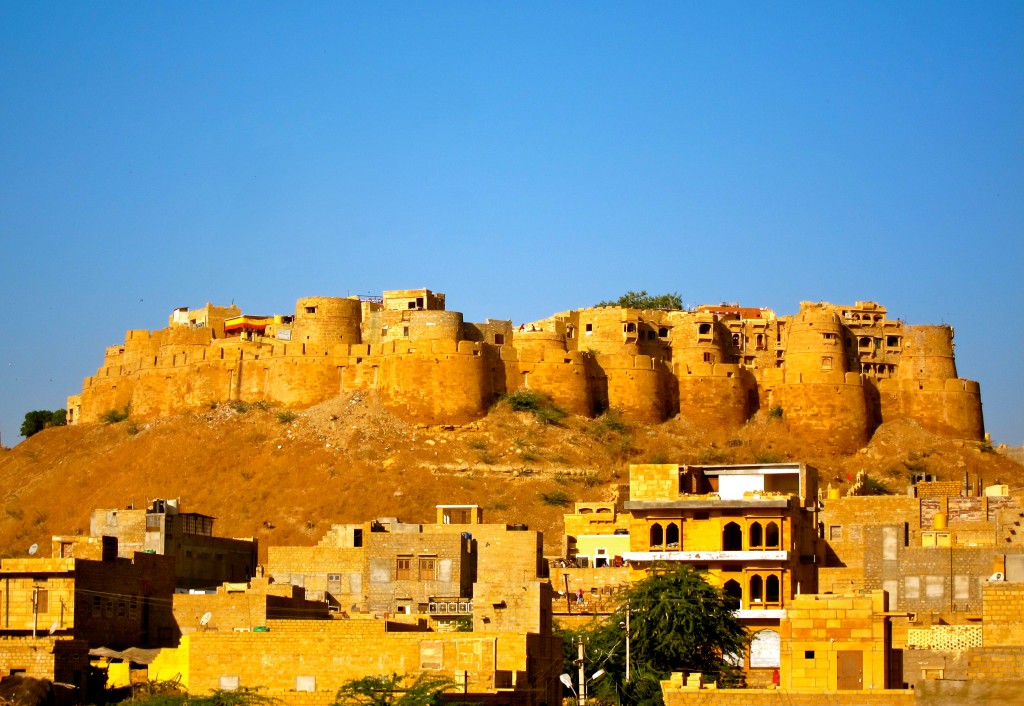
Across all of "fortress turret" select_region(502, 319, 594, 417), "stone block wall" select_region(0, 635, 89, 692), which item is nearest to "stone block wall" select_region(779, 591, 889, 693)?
"stone block wall" select_region(0, 635, 89, 692)

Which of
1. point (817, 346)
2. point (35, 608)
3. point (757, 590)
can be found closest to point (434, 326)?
point (817, 346)

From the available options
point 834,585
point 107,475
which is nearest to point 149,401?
point 107,475

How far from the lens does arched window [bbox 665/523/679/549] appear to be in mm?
40125

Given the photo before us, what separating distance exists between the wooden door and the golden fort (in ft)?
151

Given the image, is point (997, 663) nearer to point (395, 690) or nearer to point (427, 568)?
point (395, 690)

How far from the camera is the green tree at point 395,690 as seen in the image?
79.9 feet

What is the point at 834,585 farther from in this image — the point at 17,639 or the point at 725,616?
the point at 17,639

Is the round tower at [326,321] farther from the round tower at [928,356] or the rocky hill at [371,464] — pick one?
the round tower at [928,356]

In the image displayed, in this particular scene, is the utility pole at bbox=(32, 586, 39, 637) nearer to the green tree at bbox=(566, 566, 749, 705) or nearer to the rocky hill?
the green tree at bbox=(566, 566, 749, 705)

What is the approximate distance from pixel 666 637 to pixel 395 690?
→ 9.13 m

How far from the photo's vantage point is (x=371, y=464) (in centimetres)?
Result: 6688

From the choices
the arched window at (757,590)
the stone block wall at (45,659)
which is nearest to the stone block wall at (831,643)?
the stone block wall at (45,659)

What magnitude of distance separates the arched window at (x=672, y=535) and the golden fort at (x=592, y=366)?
29.4 meters

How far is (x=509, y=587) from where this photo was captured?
2998cm
